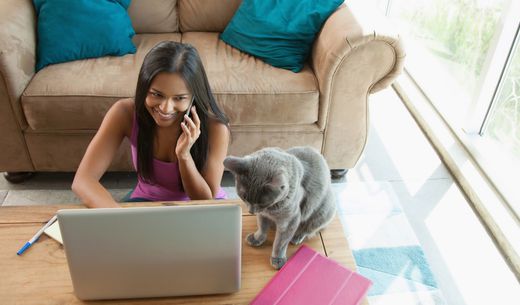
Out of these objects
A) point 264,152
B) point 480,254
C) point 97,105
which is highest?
point 264,152

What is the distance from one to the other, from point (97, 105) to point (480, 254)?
1.63 meters

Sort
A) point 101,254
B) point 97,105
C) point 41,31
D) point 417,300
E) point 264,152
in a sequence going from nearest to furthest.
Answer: point 101,254
point 264,152
point 417,300
point 97,105
point 41,31

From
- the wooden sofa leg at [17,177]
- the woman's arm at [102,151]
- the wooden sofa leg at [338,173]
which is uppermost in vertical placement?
the woman's arm at [102,151]

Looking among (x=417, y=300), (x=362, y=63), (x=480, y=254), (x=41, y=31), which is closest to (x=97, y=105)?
(x=41, y=31)

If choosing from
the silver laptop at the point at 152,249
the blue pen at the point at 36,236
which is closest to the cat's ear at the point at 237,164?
the silver laptop at the point at 152,249

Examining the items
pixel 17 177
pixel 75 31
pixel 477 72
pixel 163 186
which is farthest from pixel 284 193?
pixel 477 72

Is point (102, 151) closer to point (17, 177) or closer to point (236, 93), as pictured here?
point (236, 93)

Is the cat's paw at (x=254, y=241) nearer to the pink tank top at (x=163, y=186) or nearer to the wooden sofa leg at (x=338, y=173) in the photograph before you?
the pink tank top at (x=163, y=186)

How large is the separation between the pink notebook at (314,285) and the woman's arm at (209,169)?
46 centimetres

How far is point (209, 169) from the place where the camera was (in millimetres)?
1331

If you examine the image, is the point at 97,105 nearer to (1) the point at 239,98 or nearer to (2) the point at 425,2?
(1) the point at 239,98

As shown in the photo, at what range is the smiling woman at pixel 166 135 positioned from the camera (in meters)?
1.12

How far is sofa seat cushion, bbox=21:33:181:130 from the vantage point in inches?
64.3

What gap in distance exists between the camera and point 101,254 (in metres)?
0.77
